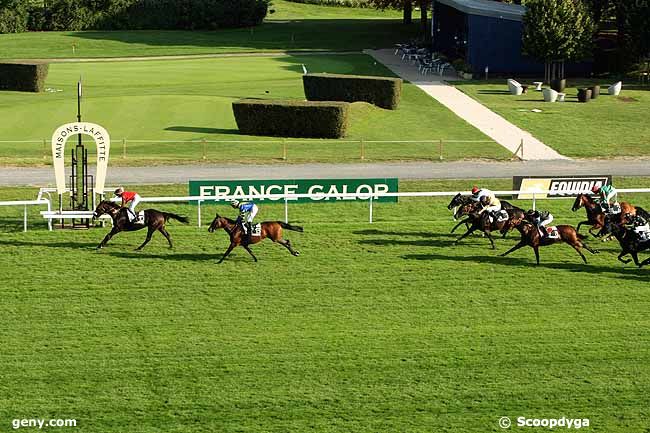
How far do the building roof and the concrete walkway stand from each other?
3.74 metres

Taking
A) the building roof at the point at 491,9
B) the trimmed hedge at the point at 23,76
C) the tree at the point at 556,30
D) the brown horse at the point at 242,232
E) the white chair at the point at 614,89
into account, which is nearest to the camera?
the brown horse at the point at 242,232

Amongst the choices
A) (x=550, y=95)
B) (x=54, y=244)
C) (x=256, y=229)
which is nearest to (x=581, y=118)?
(x=550, y=95)

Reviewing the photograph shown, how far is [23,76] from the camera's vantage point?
171ft

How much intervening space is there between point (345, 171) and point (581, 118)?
15.3 m

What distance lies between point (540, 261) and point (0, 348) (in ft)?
40.3

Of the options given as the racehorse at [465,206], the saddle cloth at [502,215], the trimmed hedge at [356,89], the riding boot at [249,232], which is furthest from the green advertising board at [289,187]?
the trimmed hedge at [356,89]

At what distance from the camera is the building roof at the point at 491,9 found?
56625mm

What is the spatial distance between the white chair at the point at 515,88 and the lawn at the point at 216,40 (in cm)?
2097

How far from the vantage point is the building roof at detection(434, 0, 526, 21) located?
5662 cm

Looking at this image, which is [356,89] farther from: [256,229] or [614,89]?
[256,229]

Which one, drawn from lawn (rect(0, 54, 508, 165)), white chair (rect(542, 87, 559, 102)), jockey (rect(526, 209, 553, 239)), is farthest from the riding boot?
white chair (rect(542, 87, 559, 102))

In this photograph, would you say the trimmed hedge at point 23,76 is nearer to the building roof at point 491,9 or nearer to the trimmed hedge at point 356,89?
the trimmed hedge at point 356,89

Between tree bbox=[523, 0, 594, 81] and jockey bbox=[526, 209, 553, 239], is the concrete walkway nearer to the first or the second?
tree bbox=[523, 0, 594, 81]

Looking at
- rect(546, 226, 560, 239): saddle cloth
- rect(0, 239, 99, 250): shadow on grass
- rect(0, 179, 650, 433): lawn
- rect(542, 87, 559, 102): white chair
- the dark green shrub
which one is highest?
the dark green shrub
